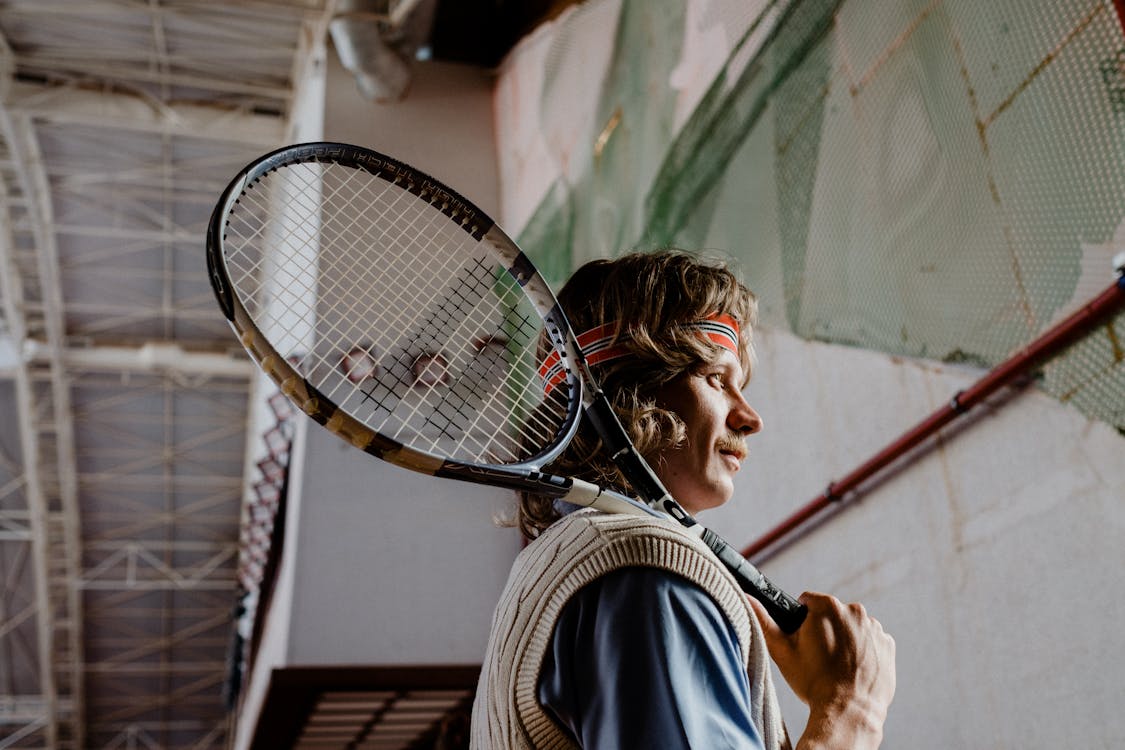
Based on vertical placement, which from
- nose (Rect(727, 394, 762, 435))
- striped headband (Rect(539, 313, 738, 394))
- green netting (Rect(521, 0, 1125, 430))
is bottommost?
nose (Rect(727, 394, 762, 435))

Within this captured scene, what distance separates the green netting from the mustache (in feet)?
3.23

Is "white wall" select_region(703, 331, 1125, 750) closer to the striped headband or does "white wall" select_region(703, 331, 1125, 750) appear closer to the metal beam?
the striped headband

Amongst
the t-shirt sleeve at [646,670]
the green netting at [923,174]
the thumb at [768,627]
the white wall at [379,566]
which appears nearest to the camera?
the t-shirt sleeve at [646,670]

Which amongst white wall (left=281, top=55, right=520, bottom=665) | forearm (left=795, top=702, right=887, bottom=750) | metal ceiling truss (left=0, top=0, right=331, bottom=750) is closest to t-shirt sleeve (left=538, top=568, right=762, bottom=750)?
forearm (left=795, top=702, right=887, bottom=750)

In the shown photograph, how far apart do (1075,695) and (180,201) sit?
1058 centimetres

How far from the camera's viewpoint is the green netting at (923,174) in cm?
215

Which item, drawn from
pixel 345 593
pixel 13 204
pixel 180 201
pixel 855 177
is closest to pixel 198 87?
pixel 180 201

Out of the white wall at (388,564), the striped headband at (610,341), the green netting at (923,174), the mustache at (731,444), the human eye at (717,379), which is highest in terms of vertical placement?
the green netting at (923,174)

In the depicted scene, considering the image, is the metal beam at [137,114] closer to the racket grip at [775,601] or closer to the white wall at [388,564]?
the white wall at [388,564]

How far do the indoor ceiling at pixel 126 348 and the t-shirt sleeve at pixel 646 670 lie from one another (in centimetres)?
600

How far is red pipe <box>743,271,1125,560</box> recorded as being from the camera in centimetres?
205

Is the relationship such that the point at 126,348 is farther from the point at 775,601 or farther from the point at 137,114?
the point at 775,601

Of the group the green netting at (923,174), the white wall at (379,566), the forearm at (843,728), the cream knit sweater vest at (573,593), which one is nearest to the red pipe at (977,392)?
the green netting at (923,174)

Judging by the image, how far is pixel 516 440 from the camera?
159 centimetres
